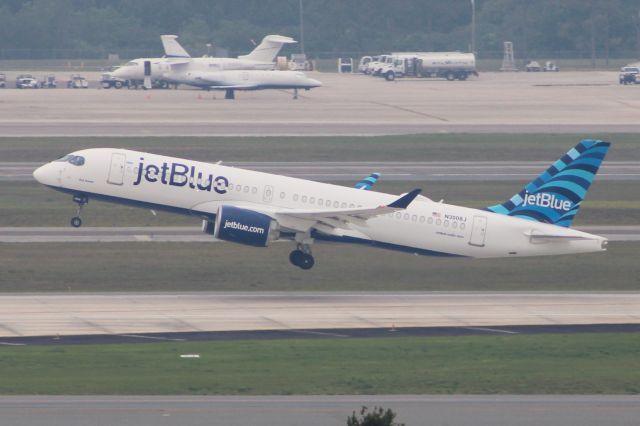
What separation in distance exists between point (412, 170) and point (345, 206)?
33490 mm

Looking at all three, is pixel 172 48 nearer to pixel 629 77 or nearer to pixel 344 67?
→ pixel 344 67

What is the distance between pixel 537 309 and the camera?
140ft

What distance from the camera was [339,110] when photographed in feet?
419

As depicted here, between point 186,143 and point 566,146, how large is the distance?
29.5 metres

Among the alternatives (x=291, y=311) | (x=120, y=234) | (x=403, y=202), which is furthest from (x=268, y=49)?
(x=291, y=311)

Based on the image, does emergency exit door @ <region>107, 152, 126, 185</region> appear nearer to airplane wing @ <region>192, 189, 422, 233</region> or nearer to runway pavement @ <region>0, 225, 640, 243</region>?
airplane wing @ <region>192, 189, 422, 233</region>

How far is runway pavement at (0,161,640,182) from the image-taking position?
7794 centimetres

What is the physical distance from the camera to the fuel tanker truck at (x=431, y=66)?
174375mm

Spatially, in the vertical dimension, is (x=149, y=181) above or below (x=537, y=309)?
above

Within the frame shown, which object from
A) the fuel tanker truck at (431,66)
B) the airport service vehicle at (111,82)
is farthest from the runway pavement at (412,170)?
the fuel tanker truck at (431,66)

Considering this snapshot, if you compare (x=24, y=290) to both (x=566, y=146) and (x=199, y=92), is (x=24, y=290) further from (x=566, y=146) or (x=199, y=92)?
(x=199, y=92)

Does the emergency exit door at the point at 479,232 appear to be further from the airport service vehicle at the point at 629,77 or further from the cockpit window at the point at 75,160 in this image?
the airport service vehicle at the point at 629,77

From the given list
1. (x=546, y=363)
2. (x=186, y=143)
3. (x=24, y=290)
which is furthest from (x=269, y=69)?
(x=546, y=363)

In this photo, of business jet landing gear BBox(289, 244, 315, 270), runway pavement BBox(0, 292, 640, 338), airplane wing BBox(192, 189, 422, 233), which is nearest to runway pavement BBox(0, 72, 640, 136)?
business jet landing gear BBox(289, 244, 315, 270)
